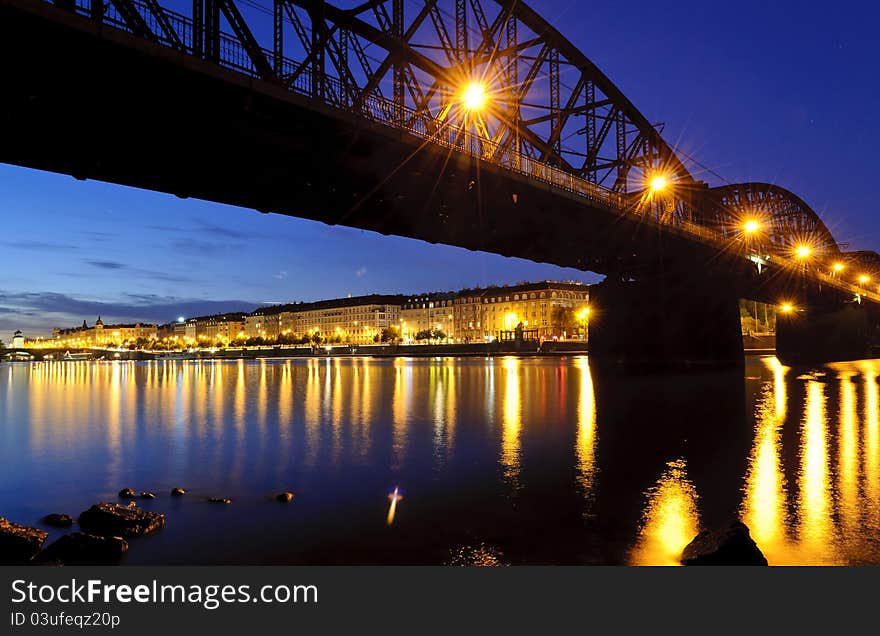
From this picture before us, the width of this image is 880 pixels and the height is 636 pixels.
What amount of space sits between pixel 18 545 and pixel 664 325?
50327mm

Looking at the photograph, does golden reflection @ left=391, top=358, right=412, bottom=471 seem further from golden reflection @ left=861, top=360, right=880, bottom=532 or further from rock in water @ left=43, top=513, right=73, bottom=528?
golden reflection @ left=861, top=360, right=880, bottom=532

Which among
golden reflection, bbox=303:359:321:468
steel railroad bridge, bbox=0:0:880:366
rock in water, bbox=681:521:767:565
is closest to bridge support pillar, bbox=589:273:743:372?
steel railroad bridge, bbox=0:0:880:366

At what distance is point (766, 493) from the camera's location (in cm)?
1098

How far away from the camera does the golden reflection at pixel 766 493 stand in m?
8.52

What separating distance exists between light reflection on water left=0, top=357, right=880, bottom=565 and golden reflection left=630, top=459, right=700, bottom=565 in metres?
0.04

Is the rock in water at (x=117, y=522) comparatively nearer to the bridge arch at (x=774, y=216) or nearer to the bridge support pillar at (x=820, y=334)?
the bridge arch at (x=774, y=216)

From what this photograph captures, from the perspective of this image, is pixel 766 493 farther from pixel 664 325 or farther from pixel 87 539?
pixel 664 325

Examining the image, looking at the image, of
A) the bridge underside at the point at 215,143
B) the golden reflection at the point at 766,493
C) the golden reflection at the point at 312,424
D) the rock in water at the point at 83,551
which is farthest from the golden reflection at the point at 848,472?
the bridge underside at the point at 215,143

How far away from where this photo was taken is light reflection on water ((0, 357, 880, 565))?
8609mm

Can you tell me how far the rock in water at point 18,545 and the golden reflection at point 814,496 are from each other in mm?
10715

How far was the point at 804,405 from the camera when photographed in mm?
26375
